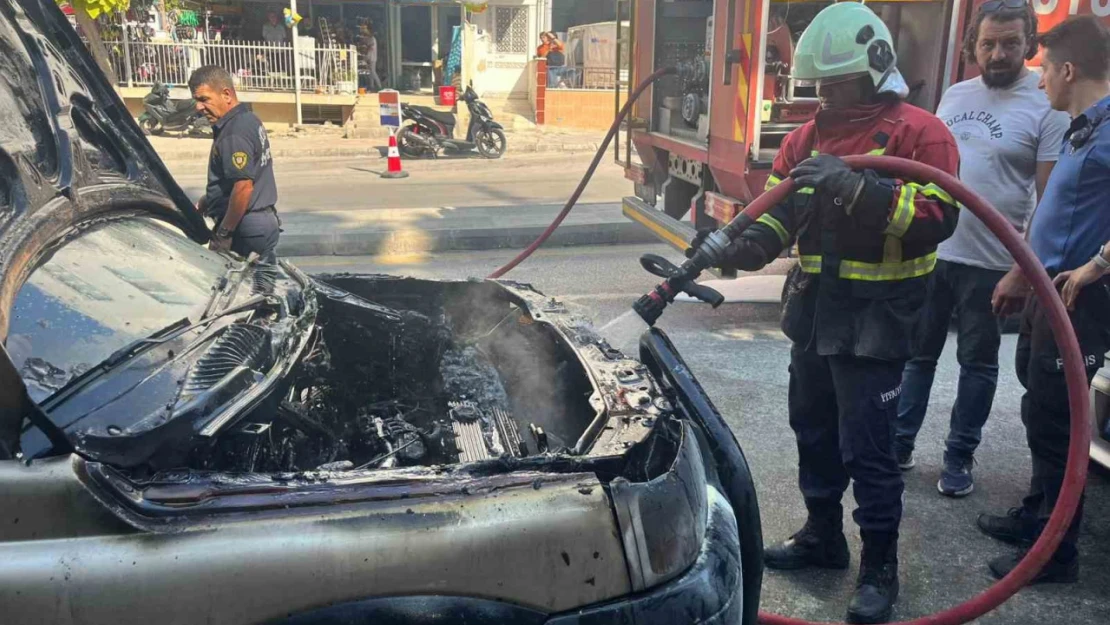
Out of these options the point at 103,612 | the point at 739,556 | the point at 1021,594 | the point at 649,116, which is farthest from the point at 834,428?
the point at 649,116

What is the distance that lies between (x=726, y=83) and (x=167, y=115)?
45.4ft

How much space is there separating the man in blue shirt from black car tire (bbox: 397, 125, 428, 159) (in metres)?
13.0

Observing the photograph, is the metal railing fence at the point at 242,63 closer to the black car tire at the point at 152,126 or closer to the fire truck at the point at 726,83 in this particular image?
the black car tire at the point at 152,126

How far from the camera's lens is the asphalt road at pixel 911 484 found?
9.63ft

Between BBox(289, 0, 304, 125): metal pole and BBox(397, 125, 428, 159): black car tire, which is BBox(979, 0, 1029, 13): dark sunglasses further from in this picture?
BBox(289, 0, 304, 125): metal pole

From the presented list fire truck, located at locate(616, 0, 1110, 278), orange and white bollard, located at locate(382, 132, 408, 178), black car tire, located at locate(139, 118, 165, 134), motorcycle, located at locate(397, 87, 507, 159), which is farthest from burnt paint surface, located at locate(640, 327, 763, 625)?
black car tire, located at locate(139, 118, 165, 134)

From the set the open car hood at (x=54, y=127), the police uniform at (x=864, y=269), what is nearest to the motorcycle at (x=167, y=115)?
the open car hood at (x=54, y=127)

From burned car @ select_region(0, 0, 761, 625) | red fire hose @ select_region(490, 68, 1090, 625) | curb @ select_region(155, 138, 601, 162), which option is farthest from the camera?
curb @ select_region(155, 138, 601, 162)

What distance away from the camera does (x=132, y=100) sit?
17781 millimetres

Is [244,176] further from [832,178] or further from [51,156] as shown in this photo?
[832,178]

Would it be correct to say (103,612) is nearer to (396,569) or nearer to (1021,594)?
(396,569)

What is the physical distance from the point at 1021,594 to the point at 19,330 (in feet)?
10.6

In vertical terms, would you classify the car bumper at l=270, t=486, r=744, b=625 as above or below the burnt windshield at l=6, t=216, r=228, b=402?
below

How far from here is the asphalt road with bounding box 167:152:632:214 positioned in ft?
35.5
